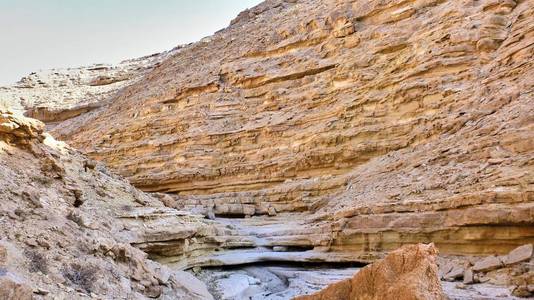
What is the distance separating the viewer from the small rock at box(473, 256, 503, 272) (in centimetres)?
732

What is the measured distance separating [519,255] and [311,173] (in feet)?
28.3

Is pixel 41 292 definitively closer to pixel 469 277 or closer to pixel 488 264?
pixel 469 277

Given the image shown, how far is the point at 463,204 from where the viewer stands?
8.31m

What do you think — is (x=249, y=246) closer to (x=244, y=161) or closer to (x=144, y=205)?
(x=144, y=205)

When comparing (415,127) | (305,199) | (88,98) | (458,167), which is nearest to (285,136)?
(305,199)

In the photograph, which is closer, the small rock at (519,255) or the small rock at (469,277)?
the small rock at (519,255)

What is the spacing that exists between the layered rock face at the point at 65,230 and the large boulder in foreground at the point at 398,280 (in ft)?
9.14

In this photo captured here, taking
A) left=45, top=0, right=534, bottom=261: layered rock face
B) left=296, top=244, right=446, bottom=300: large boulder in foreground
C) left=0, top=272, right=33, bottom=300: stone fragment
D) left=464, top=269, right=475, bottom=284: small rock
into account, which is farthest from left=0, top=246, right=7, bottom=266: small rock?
left=45, top=0, right=534, bottom=261: layered rock face

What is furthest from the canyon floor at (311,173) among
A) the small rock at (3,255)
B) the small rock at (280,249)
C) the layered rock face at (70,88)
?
the layered rock face at (70,88)

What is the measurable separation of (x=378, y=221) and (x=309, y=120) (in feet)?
24.3

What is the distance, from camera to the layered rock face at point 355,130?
884cm

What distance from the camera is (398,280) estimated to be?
5379 mm

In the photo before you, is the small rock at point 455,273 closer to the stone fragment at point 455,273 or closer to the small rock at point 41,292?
the stone fragment at point 455,273

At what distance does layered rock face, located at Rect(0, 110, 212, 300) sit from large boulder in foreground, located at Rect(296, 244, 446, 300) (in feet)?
9.14
